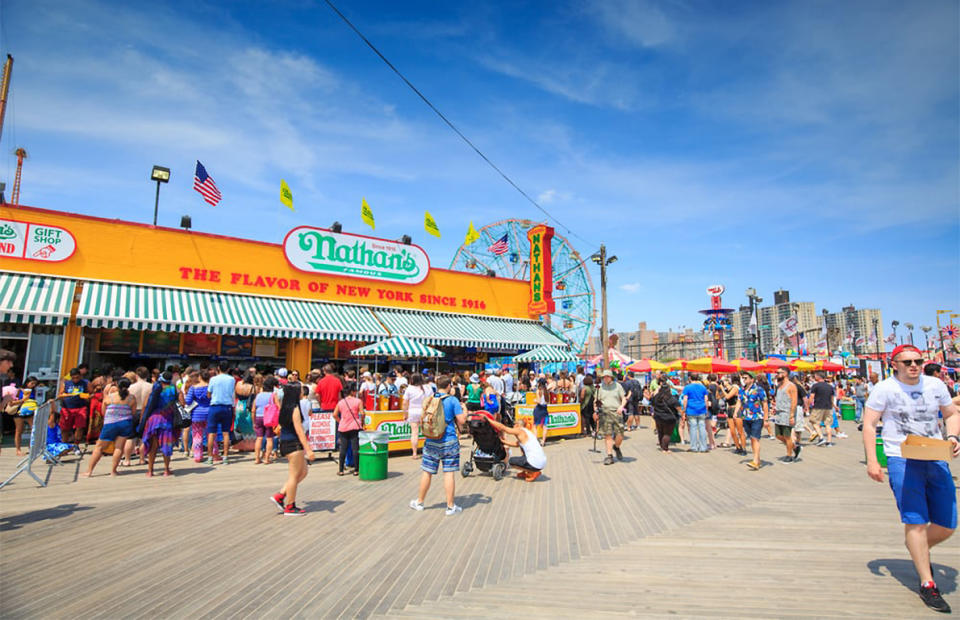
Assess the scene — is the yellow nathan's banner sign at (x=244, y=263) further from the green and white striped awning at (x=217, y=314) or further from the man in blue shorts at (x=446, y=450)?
the man in blue shorts at (x=446, y=450)

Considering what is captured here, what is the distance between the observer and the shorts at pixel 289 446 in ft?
20.3

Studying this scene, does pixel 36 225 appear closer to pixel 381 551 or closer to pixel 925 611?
pixel 381 551

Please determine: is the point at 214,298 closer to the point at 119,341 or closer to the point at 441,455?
the point at 119,341

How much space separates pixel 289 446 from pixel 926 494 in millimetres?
6192

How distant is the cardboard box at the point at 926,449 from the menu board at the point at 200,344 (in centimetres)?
1680

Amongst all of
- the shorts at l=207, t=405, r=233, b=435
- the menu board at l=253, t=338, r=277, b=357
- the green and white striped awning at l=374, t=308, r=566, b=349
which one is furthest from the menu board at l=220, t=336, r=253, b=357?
the shorts at l=207, t=405, r=233, b=435

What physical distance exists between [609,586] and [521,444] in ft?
13.5

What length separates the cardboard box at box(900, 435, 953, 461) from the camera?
3.77 metres

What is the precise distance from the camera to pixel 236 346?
16.5 m

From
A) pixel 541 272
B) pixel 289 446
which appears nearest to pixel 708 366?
pixel 541 272

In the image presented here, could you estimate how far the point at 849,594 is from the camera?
388 centimetres

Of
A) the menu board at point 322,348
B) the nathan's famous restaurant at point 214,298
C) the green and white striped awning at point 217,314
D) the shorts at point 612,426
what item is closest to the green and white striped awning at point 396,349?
the nathan's famous restaurant at point 214,298

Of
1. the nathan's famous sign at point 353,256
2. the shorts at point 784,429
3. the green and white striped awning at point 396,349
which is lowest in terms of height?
the shorts at point 784,429

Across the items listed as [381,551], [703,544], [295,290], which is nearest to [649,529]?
[703,544]
